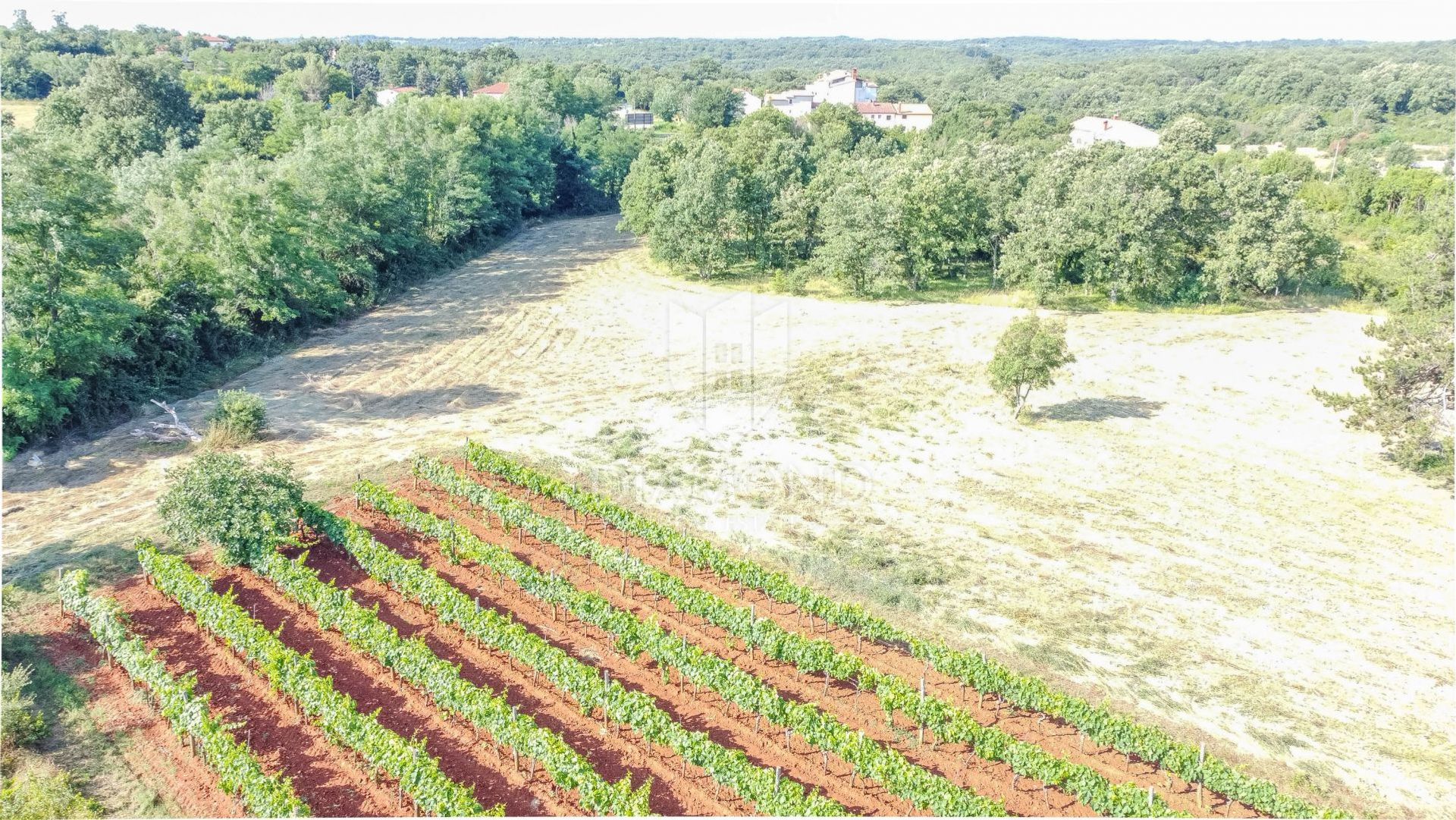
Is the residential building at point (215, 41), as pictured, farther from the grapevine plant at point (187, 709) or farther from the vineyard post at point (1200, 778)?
the vineyard post at point (1200, 778)

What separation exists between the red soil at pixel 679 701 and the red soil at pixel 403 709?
118 inches

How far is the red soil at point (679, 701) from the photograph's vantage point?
618 inches

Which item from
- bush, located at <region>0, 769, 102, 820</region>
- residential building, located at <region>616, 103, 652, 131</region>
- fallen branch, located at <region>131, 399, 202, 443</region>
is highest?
residential building, located at <region>616, 103, 652, 131</region>

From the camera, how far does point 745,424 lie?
32656mm

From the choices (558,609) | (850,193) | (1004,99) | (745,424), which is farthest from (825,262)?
(1004,99)

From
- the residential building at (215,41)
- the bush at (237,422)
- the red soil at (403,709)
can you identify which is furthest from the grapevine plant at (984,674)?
the residential building at (215,41)

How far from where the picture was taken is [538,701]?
17.6 metres

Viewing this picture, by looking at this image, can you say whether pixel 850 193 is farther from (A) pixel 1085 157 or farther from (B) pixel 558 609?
(B) pixel 558 609

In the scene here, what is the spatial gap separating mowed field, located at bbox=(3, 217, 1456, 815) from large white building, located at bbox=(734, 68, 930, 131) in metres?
83.2

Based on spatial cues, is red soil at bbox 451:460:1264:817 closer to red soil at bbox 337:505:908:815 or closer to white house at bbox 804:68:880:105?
red soil at bbox 337:505:908:815

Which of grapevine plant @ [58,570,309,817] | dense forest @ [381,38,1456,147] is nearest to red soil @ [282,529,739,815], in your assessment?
grapevine plant @ [58,570,309,817]

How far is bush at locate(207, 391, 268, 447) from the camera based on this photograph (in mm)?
28844

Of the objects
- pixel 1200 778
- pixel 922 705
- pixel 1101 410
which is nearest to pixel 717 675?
pixel 922 705

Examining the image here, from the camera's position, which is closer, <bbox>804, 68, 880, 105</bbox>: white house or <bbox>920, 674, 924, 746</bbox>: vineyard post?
<bbox>920, 674, 924, 746</bbox>: vineyard post
